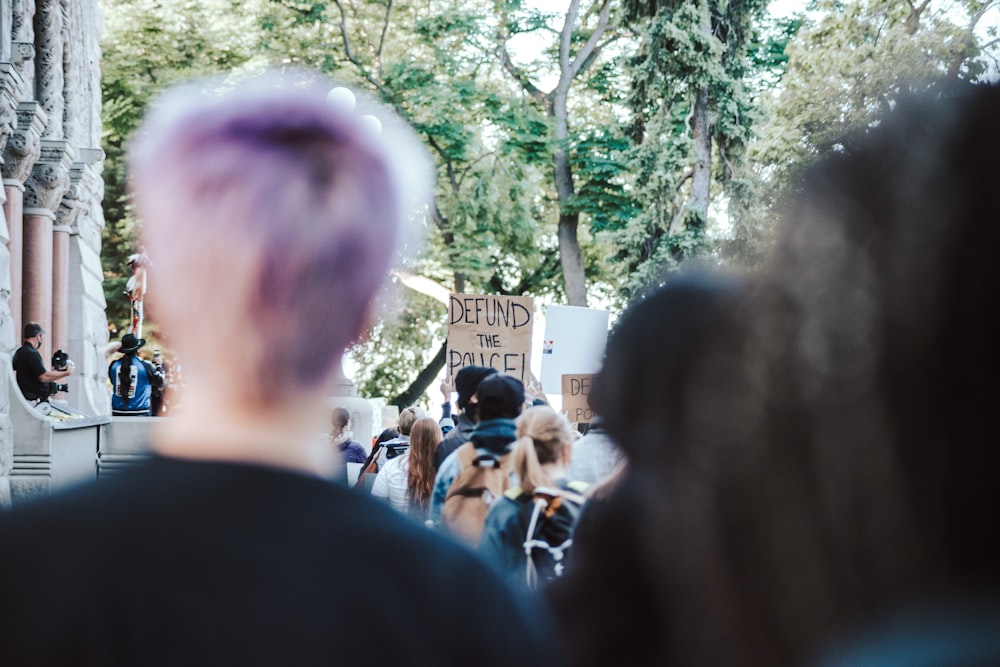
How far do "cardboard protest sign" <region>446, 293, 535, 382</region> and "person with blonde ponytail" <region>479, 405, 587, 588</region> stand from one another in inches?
211

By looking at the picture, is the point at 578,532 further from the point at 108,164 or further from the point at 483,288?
the point at 108,164

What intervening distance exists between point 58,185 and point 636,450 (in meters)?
15.3

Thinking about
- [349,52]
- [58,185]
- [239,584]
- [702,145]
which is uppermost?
[349,52]

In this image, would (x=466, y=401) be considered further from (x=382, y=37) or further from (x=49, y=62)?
(x=382, y=37)

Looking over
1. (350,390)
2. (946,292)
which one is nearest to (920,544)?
(946,292)

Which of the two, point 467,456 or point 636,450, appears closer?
point 636,450

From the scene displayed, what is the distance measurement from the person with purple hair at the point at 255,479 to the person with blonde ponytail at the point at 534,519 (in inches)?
101

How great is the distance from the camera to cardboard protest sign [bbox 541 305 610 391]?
10445 millimetres

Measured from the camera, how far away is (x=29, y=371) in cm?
1088

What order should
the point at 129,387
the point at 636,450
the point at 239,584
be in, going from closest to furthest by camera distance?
the point at 239,584, the point at 636,450, the point at 129,387

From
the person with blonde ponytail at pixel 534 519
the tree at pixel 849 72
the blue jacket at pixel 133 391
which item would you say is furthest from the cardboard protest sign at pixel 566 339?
the person with blonde ponytail at pixel 534 519

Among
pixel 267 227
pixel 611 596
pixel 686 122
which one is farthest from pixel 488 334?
pixel 686 122

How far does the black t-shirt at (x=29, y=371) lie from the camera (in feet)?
35.6

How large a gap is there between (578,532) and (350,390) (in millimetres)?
11290
